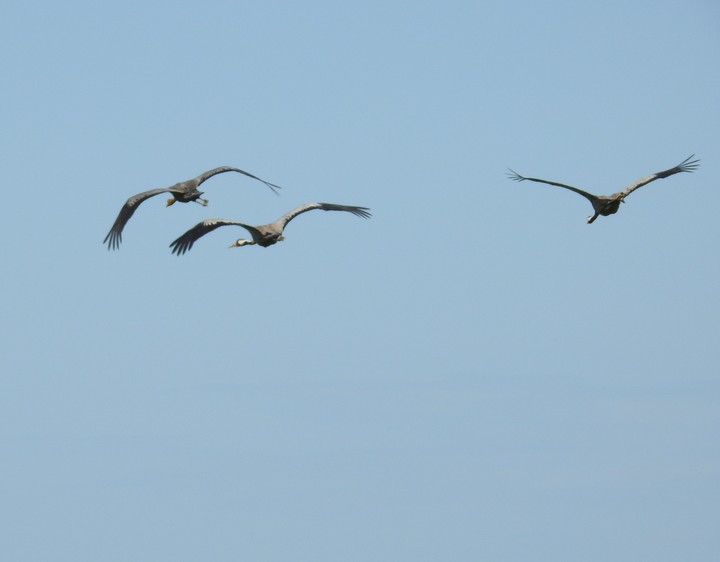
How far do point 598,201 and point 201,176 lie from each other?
52.6 ft

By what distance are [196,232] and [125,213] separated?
6.99 m

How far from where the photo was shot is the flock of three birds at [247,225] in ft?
180

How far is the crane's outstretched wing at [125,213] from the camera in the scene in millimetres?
60312

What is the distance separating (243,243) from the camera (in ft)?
184

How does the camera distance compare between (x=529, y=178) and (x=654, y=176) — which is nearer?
(x=529, y=178)

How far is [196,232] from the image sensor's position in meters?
55.1

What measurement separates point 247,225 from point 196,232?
1807 millimetres

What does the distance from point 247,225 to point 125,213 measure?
7915mm

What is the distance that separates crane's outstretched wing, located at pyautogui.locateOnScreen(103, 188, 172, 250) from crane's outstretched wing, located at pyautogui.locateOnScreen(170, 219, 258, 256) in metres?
5.31

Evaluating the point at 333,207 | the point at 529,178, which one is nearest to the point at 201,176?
the point at 333,207

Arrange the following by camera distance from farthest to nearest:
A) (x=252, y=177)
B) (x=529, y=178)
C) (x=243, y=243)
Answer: (x=252, y=177) → (x=243, y=243) → (x=529, y=178)

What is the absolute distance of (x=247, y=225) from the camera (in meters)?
55.2

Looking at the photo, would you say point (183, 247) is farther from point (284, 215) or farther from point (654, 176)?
point (654, 176)

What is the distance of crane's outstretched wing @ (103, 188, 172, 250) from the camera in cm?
6031
